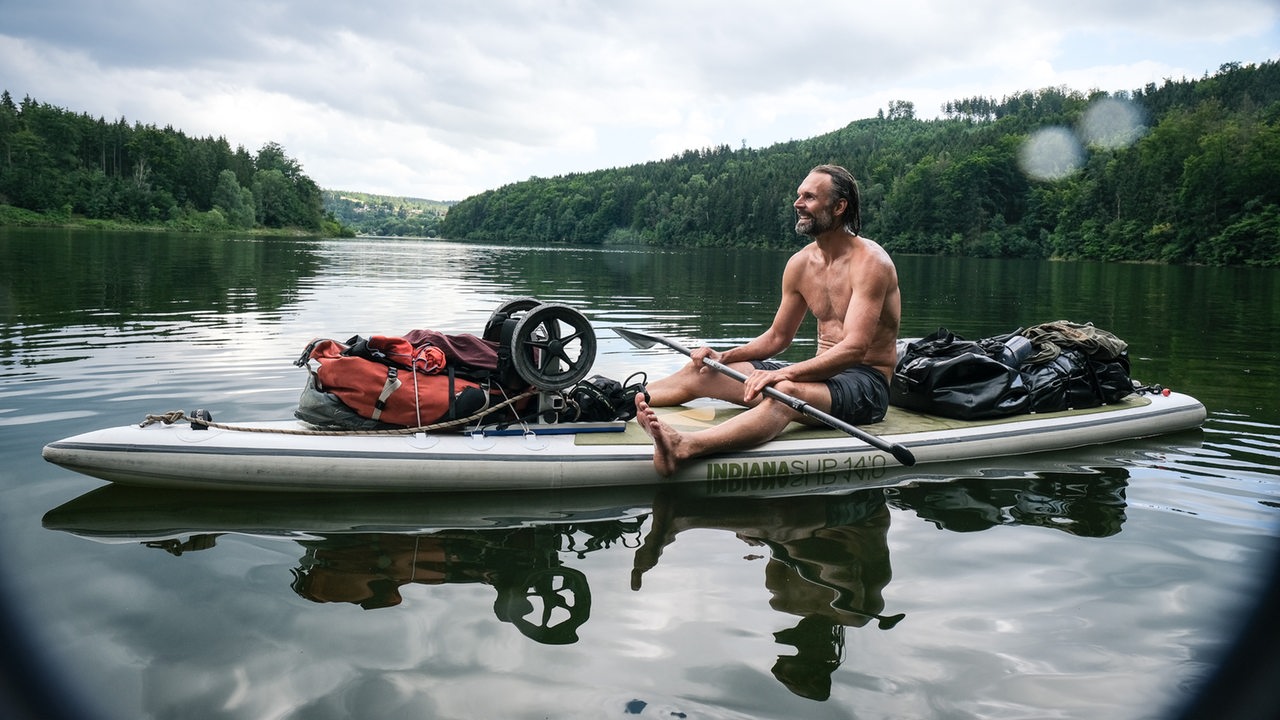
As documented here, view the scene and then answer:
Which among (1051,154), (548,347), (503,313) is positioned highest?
(1051,154)

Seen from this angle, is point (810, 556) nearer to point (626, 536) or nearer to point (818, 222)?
point (626, 536)

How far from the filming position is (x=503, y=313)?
5809 millimetres

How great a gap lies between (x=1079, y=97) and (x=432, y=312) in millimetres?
130046

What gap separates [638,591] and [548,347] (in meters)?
2.06

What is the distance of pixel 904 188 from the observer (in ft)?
313

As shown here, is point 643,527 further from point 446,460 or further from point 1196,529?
point 1196,529

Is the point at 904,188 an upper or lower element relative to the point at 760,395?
upper

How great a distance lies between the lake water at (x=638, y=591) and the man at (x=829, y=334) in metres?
0.50

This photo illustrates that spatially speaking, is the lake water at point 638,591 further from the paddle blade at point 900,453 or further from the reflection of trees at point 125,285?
the reflection of trees at point 125,285

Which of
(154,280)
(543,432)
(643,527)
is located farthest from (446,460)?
(154,280)

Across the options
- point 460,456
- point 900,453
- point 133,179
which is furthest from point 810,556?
point 133,179

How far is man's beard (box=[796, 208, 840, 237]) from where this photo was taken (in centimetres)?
580

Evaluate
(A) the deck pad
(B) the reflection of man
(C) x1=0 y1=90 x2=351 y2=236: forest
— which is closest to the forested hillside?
(C) x1=0 y1=90 x2=351 y2=236: forest

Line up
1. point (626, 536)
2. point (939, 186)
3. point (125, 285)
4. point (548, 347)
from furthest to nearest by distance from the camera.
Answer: point (939, 186) < point (125, 285) < point (548, 347) < point (626, 536)
